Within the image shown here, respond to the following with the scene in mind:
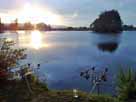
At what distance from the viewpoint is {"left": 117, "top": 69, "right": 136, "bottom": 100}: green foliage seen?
6969mm

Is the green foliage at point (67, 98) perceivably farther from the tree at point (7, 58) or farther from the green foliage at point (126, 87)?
the tree at point (7, 58)

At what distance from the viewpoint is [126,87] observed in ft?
22.8

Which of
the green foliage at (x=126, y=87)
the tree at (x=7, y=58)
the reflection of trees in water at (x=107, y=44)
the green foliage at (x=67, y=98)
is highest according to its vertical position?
the tree at (x=7, y=58)

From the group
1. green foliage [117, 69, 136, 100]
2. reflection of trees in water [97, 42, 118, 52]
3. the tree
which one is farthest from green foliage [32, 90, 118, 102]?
reflection of trees in water [97, 42, 118, 52]

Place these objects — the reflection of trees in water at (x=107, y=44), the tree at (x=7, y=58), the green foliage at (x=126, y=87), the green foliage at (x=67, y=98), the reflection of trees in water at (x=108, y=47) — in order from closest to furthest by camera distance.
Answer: the green foliage at (x=67, y=98), the green foliage at (x=126, y=87), the tree at (x=7, y=58), the reflection of trees in water at (x=108, y=47), the reflection of trees in water at (x=107, y=44)

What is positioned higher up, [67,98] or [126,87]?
[126,87]

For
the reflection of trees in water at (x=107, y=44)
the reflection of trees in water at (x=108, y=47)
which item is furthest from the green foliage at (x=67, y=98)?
the reflection of trees in water at (x=108, y=47)

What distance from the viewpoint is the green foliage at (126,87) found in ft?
22.9

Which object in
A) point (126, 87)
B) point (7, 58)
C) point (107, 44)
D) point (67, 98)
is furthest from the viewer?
point (107, 44)

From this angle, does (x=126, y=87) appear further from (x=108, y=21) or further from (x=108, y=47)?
(x=108, y=21)

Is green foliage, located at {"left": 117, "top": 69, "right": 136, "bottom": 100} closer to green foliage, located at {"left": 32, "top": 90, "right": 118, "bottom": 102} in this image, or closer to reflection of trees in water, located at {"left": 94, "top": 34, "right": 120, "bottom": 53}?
green foliage, located at {"left": 32, "top": 90, "right": 118, "bottom": 102}

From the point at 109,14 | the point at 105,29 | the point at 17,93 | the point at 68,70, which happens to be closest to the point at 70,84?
the point at 68,70

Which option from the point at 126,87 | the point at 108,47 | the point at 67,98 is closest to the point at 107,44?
the point at 108,47

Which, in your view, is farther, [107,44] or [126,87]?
[107,44]
